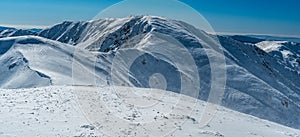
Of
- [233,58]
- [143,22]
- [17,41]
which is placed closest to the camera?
[17,41]

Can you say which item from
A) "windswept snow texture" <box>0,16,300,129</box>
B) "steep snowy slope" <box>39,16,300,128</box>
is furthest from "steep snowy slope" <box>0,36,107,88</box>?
"steep snowy slope" <box>39,16,300,128</box>

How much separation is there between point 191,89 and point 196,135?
1790 inches

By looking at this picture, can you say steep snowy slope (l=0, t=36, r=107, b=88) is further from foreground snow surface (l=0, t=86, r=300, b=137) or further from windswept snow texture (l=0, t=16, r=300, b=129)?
foreground snow surface (l=0, t=86, r=300, b=137)

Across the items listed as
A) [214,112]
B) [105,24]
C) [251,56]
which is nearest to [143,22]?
[251,56]

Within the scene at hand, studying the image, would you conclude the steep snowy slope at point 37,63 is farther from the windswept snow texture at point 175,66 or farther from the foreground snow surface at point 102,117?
the foreground snow surface at point 102,117

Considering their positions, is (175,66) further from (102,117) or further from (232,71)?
(102,117)

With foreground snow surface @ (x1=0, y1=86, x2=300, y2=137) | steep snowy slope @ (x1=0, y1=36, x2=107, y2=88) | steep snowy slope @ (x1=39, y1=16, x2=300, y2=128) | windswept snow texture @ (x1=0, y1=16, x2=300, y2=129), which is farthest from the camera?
steep snowy slope @ (x1=39, y1=16, x2=300, y2=128)

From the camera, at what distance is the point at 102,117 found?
2011cm

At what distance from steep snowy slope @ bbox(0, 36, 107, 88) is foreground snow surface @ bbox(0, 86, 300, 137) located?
11576 millimetres

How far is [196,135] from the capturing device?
763 inches

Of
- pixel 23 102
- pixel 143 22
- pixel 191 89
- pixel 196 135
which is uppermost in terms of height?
pixel 143 22

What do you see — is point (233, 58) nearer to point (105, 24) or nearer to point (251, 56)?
point (251, 56)

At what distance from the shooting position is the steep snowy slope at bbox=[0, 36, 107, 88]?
38.5 metres

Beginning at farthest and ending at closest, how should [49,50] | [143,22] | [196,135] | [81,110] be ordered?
1. [143,22]
2. [49,50]
3. [81,110]
4. [196,135]
